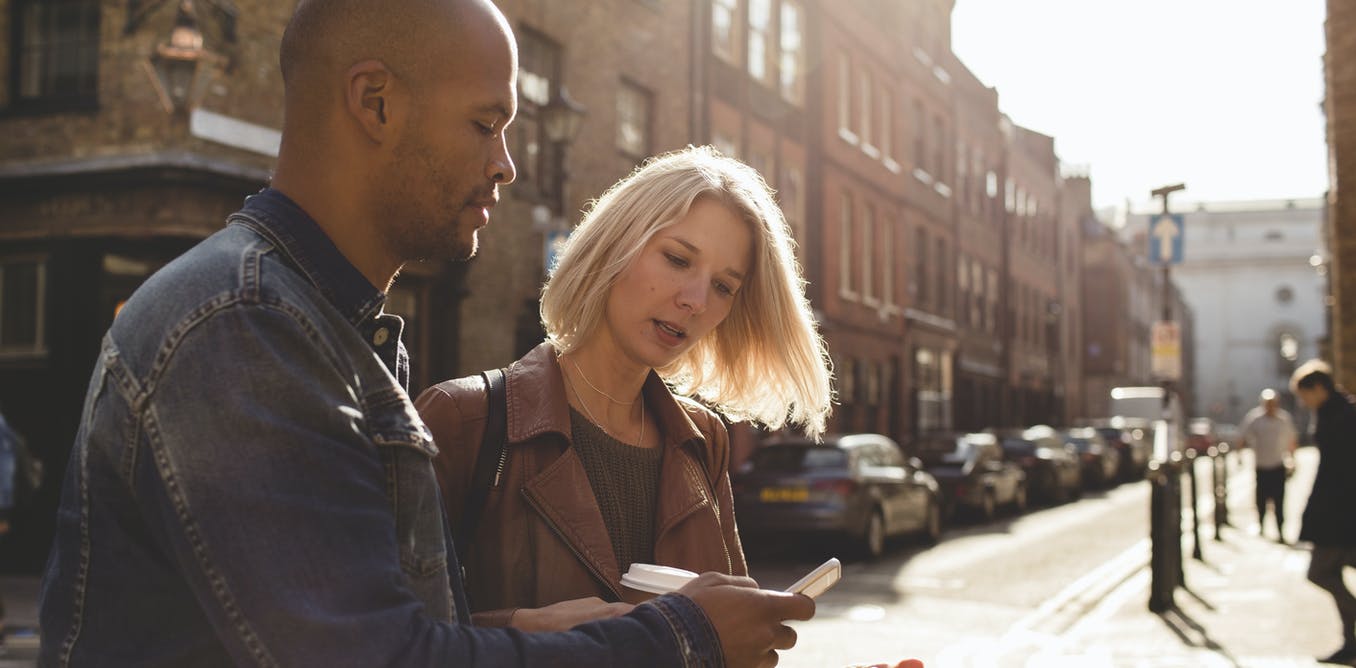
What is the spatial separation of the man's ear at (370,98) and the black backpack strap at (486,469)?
1031 mm

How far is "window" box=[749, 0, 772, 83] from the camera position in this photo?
26.1 meters

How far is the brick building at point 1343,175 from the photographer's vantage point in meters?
16.8

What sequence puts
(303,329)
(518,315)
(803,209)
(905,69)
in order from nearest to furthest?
(303,329) → (518,315) → (803,209) → (905,69)

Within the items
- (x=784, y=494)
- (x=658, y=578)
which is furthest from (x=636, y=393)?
(x=784, y=494)

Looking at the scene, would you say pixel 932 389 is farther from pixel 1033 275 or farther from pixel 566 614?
pixel 566 614

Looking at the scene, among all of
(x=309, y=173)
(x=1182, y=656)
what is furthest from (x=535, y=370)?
(x=1182, y=656)

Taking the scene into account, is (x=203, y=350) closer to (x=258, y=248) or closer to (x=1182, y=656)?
(x=258, y=248)

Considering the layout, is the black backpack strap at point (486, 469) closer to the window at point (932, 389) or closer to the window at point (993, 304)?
the window at point (932, 389)

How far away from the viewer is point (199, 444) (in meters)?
1.38

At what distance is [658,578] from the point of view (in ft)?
7.07

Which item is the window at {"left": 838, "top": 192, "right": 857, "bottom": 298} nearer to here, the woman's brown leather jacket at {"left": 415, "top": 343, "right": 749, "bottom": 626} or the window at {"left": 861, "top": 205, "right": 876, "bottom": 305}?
the window at {"left": 861, "top": 205, "right": 876, "bottom": 305}

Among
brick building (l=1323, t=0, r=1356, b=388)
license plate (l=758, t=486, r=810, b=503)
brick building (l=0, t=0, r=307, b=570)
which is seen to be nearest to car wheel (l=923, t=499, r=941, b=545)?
license plate (l=758, t=486, r=810, b=503)

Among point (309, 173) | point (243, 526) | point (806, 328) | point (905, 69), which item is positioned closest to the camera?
point (243, 526)

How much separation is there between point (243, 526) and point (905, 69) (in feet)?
115
